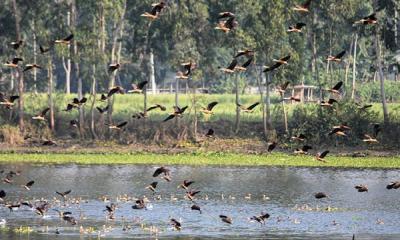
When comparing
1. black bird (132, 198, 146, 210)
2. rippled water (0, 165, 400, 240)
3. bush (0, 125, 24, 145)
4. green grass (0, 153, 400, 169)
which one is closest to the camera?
rippled water (0, 165, 400, 240)

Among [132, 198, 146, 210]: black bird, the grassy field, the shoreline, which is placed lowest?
the shoreline

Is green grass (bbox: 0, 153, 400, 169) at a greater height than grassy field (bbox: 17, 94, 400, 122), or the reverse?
grassy field (bbox: 17, 94, 400, 122)

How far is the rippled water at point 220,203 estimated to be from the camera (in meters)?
43.8

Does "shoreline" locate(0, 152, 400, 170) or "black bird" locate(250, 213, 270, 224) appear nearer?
"black bird" locate(250, 213, 270, 224)

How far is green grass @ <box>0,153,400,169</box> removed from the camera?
71.4m

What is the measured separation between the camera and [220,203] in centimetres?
5341

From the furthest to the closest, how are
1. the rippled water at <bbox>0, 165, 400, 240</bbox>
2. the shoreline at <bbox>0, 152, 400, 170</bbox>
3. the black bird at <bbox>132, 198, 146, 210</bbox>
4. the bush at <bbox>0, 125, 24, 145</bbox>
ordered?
the bush at <bbox>0, 125, 24, 145</bbox>
the shoreline at <bbox>0, 152, 400, 170</bbox>
the black bird at <bbox>132, 198, 146, 210</bbox>
the rippled water at <bbox>0, 165, 400, 240</bbox>

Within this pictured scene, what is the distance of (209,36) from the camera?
8688 cm

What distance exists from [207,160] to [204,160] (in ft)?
0.75

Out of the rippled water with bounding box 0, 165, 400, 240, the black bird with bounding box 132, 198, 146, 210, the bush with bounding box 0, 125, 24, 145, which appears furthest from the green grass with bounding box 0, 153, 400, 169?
the black bird with bounding box 132, 198, 146, 210

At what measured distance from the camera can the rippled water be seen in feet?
144

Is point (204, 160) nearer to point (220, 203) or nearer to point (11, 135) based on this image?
point (11, 135)

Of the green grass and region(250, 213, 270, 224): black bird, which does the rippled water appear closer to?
region(250, 213, 270, 224): black bird

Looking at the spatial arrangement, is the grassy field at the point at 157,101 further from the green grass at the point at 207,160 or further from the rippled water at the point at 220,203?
the rippled water at the point at 220,203
